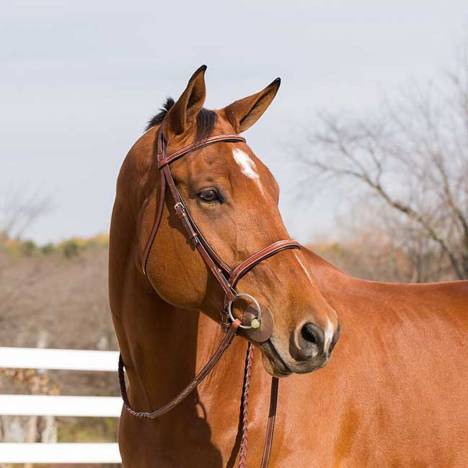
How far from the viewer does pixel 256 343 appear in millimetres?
2920

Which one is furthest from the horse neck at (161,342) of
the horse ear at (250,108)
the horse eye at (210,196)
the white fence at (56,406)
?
the white fence at (56,406)

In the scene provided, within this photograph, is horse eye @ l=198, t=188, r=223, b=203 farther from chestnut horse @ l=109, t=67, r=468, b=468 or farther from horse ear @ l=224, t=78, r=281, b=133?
horse ear @ l=224, t=78, r=281, b=133

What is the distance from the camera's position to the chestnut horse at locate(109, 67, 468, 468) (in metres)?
2.97

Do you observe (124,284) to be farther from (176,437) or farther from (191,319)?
(176,437)

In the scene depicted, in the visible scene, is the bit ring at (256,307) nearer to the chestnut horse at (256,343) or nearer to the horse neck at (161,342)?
the chestnut horse at (256,343)

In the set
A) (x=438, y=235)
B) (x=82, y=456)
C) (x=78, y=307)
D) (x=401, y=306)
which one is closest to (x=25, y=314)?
(x=78, y=307)

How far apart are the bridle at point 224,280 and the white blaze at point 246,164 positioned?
0.07 m

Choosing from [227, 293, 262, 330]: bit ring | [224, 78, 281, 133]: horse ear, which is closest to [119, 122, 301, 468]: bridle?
[227, 293, 262, 330]: bit ring

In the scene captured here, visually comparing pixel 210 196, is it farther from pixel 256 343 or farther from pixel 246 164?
pixel 256 343

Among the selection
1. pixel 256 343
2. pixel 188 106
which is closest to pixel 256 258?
pixel 256 343

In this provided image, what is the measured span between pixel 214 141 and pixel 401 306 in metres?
1.29

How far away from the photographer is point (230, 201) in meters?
3.03

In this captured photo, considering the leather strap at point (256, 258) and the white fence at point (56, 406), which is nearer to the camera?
the leather strap at point (256, 258)

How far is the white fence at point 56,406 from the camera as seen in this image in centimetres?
689
